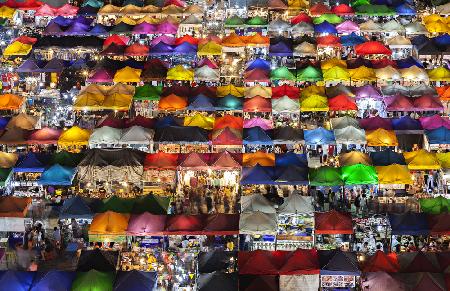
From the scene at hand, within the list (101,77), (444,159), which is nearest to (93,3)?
(101,77)

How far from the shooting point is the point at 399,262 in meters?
18.4

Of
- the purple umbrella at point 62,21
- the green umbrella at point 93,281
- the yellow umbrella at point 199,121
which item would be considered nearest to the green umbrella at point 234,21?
the purple umbrella at point 62,21

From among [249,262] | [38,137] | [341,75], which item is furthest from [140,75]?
[249,262]

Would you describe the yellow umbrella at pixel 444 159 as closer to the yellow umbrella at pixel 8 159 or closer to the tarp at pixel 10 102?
the yellow umbrella at pixel 8 159

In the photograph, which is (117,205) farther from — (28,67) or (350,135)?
(28,67)

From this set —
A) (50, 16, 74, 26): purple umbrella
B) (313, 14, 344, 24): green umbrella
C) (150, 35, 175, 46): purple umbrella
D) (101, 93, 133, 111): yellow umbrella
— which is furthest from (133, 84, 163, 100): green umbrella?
(313, 14, 344, 24): green umbrella

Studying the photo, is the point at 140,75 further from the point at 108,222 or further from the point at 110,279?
the point at 110,279

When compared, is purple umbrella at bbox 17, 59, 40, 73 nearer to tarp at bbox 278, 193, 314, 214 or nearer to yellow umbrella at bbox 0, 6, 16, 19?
yellow umbrella at bbox 0, 6, 16, 19

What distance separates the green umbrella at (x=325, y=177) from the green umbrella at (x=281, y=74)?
21.4 ft

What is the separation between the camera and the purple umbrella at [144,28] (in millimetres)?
32031

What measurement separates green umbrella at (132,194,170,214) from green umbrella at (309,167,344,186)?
4144mm

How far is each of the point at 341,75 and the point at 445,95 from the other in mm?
3695

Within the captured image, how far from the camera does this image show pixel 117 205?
20.8 meters

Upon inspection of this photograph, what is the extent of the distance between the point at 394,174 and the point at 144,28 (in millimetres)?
14160
